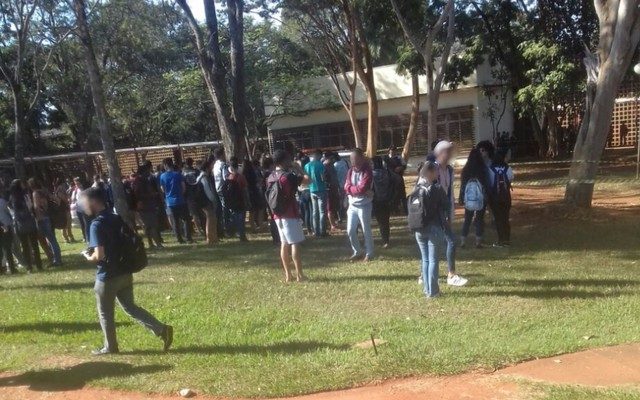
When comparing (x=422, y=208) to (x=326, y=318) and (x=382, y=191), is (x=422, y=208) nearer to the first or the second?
(x=326, y=318)

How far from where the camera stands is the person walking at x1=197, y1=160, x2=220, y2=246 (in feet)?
39.3

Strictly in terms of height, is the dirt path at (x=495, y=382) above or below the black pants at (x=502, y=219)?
below

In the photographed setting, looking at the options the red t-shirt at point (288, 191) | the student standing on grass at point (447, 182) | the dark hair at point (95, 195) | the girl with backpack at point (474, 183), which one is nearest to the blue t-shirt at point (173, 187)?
the red t-shirt at point (288, 191)

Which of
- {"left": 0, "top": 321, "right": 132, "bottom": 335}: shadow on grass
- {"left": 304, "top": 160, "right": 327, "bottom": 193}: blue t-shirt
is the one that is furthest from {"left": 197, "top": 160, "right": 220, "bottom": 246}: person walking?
{"left": 0, "top": 321, "right": 132, "bottom": 335}: shadow on grass

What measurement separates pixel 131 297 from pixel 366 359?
7.22ft

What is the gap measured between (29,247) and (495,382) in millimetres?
8558

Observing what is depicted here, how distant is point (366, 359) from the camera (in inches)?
220

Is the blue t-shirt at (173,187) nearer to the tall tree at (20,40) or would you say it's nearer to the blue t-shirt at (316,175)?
the blue t-shirt at (316,175)

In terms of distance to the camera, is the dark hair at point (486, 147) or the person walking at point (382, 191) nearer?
the dark hair at point (486, 147)

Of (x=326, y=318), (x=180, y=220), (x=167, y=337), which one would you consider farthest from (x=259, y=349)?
(x=180, y=220)

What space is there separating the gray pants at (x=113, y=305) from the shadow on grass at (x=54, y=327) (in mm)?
1096

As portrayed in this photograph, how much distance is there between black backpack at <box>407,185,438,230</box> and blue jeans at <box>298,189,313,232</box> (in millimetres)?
5231

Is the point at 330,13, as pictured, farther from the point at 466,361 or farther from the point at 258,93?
the point at 466,361

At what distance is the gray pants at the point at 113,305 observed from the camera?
5.91 m
